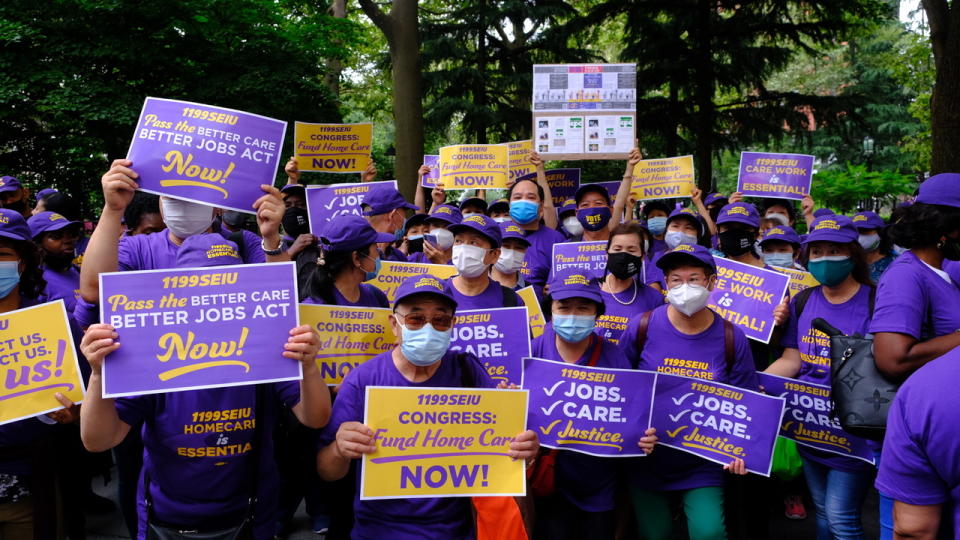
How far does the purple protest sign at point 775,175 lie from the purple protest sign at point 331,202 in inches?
188

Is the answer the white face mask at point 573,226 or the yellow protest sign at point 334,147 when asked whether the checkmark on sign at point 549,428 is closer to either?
the white face mask at point 573,226

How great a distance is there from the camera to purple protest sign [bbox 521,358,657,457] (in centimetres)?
398

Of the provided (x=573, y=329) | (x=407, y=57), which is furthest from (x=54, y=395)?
(x=407, y=57)

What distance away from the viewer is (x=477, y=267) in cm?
541

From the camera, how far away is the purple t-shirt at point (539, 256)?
23.5 ft

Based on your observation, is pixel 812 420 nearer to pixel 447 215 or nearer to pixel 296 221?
pixel 447 215

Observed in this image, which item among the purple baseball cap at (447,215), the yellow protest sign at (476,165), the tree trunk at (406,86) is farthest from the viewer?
the tree trunk at (406,86)

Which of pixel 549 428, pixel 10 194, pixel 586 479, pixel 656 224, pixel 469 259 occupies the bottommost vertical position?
pixel 586 479

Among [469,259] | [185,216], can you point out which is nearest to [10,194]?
[185,216]

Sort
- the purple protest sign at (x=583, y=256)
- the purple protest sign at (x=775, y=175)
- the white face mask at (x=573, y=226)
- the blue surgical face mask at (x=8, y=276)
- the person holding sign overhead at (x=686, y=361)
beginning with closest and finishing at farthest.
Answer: the blue surgical face mask at (x=8, y=276)
the person holding sign overhead at (x=686, y=361)
the purple protest sign at (x=583, y=256)
the white face mask at (x=573, y=226)
the purple protest sign at (x=775, y=175)

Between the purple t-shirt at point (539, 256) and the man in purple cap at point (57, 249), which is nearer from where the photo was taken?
the man in purple cap at point (57, 249)

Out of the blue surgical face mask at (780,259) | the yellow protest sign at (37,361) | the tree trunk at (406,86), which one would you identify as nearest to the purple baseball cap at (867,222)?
the blue surgical face mask at (780,259)

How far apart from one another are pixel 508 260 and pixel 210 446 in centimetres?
356

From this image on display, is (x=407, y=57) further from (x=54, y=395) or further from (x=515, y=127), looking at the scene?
(x=54, y=395)
